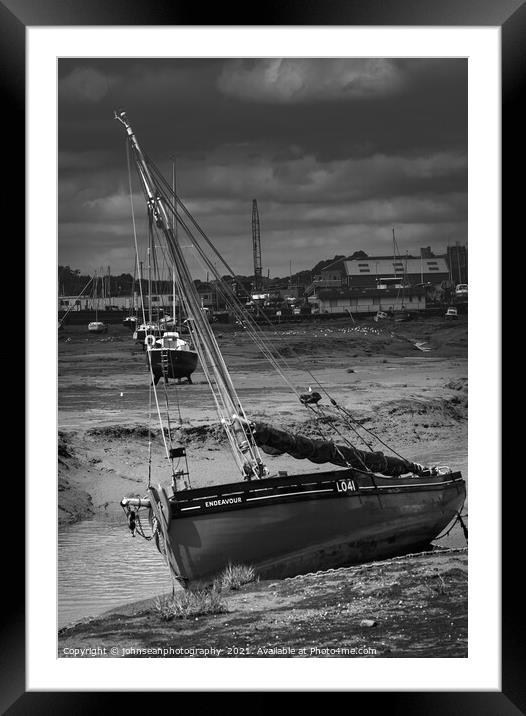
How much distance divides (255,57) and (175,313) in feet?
6.01

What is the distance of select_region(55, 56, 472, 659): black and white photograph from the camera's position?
19.5 feet

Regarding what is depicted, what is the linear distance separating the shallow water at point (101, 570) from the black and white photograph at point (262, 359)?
13 mm

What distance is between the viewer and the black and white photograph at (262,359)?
5957 millimetres

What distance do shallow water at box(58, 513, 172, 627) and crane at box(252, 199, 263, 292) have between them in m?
2.00

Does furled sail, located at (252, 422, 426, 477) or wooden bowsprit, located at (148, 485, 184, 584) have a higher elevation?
furled sail, located at (252, 422, 426, 477)

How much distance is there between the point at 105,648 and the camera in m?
Result: 5.87

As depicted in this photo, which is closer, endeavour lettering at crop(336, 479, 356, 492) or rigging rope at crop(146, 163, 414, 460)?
endeavour lettering at crop(336, 479, 356, 492)

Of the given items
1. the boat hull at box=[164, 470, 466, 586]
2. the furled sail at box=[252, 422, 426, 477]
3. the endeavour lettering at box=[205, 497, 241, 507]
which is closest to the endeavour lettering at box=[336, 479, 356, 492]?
the boat hull at box=[164, 470, 466, 586]

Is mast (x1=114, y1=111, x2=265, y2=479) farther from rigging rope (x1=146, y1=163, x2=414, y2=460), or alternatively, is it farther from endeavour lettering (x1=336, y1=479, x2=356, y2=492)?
endeavour lettering (x1=336, y1=479, x2=356, y2=492)

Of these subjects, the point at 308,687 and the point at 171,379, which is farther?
the point at 171,379

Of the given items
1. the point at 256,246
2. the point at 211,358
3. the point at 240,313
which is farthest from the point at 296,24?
the point at 211,358
